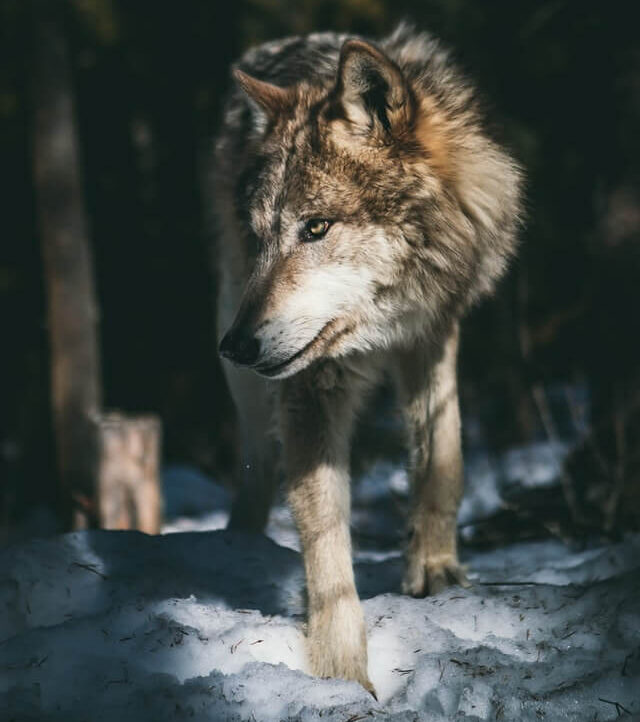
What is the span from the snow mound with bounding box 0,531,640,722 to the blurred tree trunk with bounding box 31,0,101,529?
222 inches

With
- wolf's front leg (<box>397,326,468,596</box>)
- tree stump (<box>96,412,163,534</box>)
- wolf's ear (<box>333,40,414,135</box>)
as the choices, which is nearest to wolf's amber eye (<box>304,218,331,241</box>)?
wolf's ear (<box>333,40,414,135</box>)

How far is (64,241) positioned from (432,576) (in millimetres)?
6554

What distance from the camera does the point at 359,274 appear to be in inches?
112

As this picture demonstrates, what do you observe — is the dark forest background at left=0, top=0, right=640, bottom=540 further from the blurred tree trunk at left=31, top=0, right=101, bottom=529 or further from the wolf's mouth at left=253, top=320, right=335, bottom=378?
the wolf's mouth at left=253, top=320, right=335, bottom=378

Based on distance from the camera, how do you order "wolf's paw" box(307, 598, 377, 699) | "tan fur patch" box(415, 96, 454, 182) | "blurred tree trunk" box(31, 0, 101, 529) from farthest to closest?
1. "blurred tree trunk" box(31, 0, 101, 529)
2. "tan fur patch" box(415, 96, 454, 182)
3. "wolf's paw" box(307, 598, 377, 699)

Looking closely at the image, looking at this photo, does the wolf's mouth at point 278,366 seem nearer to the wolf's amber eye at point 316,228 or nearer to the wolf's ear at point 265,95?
the wolf's amber eye at point 316,228

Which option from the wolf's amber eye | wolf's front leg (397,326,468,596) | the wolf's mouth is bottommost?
wolf's front leg (397,326,468,596)

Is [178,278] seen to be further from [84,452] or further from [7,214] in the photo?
[84,452]

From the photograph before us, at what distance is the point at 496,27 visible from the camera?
28.7ft

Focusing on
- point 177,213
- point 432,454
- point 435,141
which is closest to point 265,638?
point 432,454

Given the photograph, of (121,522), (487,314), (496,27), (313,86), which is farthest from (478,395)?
(313,86)

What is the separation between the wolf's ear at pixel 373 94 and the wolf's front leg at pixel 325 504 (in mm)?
889

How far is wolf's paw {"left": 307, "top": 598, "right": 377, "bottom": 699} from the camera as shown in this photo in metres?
2.51

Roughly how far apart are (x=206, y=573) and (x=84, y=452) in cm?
579
